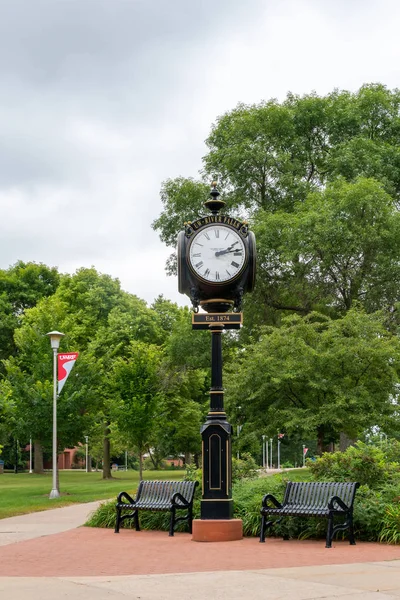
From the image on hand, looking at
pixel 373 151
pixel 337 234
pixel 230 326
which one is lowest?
pixel 230 326

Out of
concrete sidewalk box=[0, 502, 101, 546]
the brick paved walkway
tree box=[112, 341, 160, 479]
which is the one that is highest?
tree box=[112, 341, 160, 479]

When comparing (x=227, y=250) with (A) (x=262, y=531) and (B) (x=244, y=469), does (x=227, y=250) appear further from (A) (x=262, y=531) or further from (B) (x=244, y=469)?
(B) (x=244, y=469)

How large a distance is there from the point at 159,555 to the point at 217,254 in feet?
17.2

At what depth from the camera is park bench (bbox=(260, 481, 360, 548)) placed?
494 inches

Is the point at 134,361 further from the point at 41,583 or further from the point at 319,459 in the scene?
the point at 41,583

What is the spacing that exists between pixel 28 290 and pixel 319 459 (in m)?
42.3

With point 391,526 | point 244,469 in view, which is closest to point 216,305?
point 391,526

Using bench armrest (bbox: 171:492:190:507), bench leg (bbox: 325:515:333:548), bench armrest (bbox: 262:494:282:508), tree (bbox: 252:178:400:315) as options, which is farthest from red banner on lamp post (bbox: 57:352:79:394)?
bench leg (bbox: 325:515:333:548)

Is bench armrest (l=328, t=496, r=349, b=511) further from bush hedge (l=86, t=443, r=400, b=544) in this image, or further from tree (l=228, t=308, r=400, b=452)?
tree (l=228, t=308, r=400, b=452)

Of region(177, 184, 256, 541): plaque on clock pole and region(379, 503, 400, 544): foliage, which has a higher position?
region(177, 184, 256, 541): plaque on clock pole

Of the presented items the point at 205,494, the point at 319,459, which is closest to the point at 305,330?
the point at 319,459

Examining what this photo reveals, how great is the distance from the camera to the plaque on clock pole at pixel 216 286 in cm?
1396

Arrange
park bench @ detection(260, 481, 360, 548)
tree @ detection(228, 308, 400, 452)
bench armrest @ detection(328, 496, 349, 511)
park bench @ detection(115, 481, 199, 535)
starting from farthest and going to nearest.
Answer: tree @ detection(228, 308, 400, 452)
park bench @ detection(115, 481, 199, 535)
park bench @ detection(260, 481, 360, 548)
bench armrest @ detection(328, 496, 349, 511)

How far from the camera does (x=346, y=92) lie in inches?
1544
